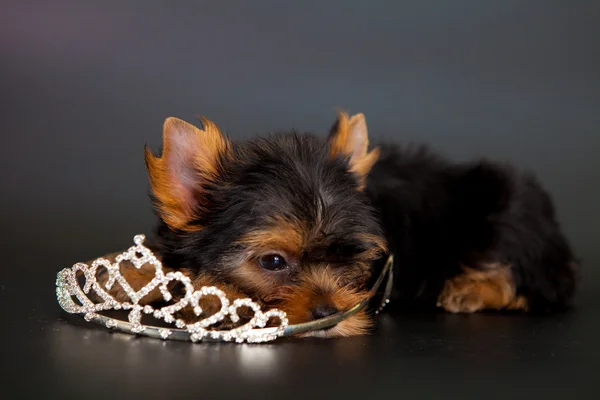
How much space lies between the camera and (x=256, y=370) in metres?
3.01

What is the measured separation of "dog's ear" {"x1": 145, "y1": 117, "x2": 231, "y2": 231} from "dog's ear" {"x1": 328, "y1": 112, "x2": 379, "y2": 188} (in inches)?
26.9

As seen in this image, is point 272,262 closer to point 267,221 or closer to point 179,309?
point 267,221

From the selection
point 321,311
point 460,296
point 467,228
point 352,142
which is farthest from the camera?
point 467,228

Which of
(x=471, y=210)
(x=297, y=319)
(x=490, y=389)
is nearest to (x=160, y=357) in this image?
(x=297, y=319)

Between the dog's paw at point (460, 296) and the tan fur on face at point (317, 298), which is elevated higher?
the tan fur on face at point (317, 298)

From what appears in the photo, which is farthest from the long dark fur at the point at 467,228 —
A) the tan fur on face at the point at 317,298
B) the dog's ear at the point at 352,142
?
the tan fur on face at the point at 317,298

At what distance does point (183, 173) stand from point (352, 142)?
3.23 feet

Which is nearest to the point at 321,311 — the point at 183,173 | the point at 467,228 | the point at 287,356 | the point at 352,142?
the point at 287,356

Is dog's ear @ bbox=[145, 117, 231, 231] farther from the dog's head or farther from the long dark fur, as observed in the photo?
the long dark fur

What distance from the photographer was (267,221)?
3352 mm

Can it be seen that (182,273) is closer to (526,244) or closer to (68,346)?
(68,346)

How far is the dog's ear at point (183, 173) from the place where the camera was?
11.6 feet

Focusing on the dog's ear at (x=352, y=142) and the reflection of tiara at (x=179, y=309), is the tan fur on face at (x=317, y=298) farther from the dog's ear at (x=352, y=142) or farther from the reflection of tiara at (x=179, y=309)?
the dog's ear at (x=352, y=142)

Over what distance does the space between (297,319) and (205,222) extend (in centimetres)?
61
